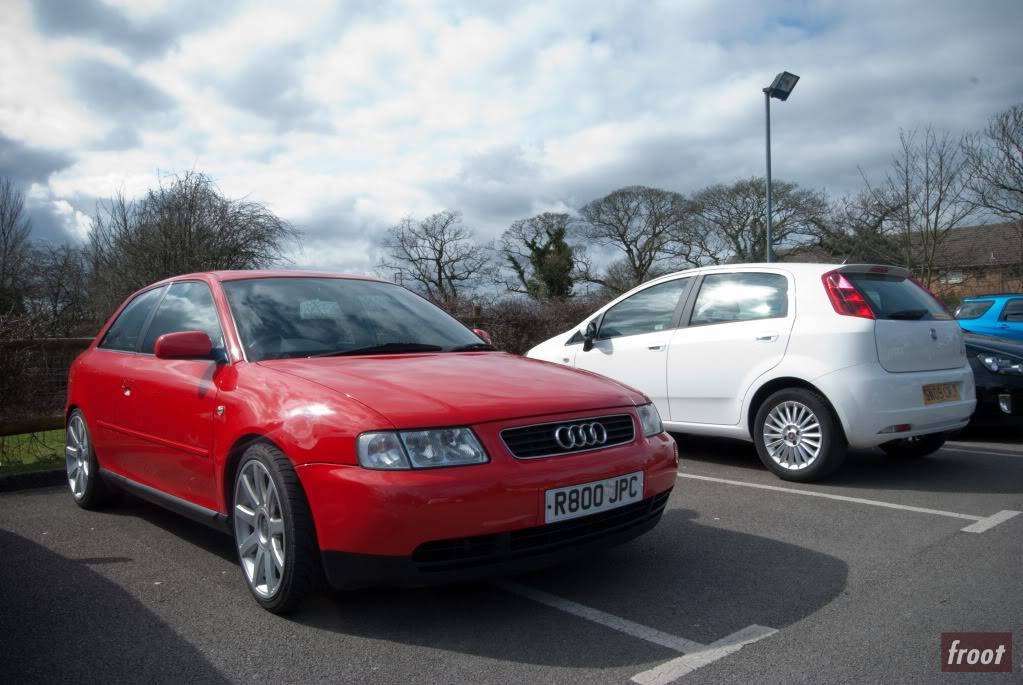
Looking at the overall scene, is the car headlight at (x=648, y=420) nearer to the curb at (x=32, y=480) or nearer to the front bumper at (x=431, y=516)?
the front bumper at (x=431, y=516)

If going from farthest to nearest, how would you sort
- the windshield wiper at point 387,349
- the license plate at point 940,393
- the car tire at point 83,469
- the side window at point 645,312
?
the side window at point 645,312
the license plate at point 940,393
the car tire at point 83,469
the windshield wiper at point 387,349

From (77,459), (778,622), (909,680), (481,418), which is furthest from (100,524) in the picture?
(909,680)

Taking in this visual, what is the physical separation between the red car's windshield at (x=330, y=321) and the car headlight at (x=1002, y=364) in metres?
5.78

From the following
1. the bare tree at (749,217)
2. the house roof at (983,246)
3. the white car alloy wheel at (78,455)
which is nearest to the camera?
the white car alloy wheel at (78,455)

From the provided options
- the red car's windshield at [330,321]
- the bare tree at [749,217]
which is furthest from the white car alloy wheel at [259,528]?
the bare tree at [749,217]

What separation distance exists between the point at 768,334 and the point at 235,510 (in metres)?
4.09

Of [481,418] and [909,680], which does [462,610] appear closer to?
[481,418]

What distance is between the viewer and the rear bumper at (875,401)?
557 centimetres

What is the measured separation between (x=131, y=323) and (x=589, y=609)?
3555 mm

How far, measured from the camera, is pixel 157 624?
337 centimetres

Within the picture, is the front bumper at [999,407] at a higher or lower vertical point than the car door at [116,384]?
lower

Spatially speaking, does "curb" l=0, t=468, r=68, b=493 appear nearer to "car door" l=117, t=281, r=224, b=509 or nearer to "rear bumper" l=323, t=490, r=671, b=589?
"car door" l=117, t=281, r=224, b=509

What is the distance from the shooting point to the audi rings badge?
3352 millimetres

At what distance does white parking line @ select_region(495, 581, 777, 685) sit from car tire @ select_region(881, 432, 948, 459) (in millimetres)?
4201
